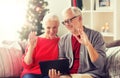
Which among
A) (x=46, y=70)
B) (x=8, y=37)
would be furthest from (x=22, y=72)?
(x=8, y=37)

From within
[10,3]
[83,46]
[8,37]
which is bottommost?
[8,37]

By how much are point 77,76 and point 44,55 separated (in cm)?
43

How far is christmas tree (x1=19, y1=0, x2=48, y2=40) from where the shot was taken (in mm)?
4062

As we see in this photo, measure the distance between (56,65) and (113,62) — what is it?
20.3 inches

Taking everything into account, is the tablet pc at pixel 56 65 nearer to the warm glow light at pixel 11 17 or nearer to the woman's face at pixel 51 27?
the woman's face at pixel 51 27

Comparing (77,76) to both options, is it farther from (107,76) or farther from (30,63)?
(30,63)

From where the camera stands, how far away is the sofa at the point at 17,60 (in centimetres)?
229

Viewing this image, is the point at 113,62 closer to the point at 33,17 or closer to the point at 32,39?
the point at 32,39

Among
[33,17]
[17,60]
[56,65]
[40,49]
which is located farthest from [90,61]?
[33,17]

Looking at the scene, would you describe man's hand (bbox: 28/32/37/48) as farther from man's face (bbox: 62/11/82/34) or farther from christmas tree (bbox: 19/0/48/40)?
christmas tree (bbox: 19/0/48/40)

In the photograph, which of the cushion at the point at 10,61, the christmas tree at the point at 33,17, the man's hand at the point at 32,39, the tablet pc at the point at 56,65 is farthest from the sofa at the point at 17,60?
the christmas tree at the point at 33,17

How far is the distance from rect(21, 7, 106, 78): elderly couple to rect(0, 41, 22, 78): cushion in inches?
3.5

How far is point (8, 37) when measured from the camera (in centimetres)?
478

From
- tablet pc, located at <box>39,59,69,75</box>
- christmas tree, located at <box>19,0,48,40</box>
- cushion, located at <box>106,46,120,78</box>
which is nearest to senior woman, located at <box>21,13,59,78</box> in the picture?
tablet pc, located at <box>39,59,69,75</box>
